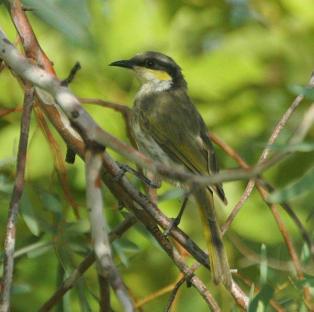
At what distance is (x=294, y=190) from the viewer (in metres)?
1.85

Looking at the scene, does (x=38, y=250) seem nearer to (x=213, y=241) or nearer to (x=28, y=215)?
(x=28, y=215)

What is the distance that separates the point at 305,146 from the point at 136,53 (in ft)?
7.46

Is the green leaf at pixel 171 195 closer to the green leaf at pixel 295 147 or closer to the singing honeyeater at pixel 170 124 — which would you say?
the singing honeyeater at pixel 170 124

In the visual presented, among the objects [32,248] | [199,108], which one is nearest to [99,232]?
[32,248]

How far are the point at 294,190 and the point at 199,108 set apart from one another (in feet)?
7.52

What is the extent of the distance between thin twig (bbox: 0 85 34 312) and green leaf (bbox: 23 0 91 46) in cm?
26

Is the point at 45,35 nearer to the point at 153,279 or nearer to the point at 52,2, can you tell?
the point at 153,279

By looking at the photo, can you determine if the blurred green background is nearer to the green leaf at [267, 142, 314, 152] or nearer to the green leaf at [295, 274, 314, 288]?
the green leaf at [295, 274, 314, 288]

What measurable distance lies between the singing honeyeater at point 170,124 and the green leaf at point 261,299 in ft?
2.51

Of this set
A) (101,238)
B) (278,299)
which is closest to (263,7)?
(278,299)

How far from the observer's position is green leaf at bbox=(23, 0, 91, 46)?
194cm

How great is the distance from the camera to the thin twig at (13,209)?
6.21 feet

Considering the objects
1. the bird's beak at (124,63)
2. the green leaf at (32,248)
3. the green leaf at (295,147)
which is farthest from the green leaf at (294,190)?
the bird's beak at (124,63)

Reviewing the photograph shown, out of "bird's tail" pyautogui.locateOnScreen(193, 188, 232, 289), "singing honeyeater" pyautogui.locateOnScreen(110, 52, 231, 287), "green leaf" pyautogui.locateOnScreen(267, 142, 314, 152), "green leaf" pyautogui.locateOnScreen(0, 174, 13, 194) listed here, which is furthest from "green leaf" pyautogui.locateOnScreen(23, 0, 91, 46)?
"singing honeyeater" pyautogui.locateOnScreen(110, 52, 231, 287)
